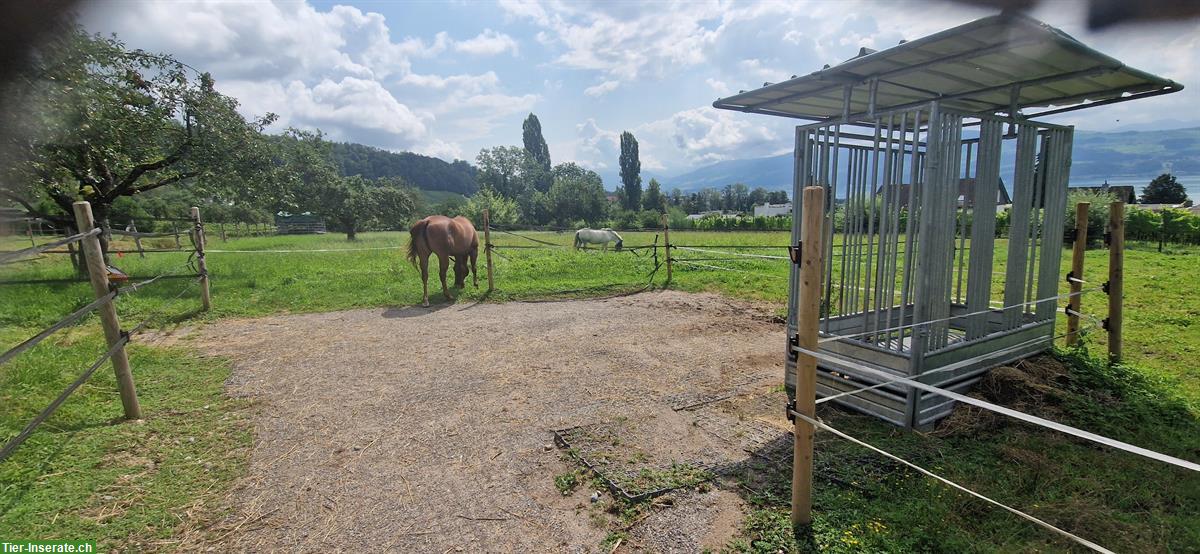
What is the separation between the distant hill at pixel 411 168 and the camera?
341 feet

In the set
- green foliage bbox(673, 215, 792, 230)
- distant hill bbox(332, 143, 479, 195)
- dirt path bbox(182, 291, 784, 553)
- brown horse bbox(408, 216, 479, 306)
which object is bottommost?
dirt path bbox(182, 291, 784, 553)

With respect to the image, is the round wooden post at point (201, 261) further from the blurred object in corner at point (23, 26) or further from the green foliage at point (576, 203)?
the green foliage at point (576, 203)

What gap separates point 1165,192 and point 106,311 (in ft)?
190

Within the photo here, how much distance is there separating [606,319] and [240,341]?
14.2 feet

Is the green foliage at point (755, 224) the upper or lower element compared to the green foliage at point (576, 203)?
lower

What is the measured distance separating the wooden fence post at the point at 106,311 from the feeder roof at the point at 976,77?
460cm

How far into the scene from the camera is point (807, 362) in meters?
2.32

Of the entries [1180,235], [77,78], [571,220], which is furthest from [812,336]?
[571,220]

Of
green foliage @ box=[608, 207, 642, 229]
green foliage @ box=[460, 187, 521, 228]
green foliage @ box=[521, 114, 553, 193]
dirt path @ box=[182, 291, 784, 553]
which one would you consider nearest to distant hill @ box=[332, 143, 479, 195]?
green foliage @ box=[521, 114, 553, 193]

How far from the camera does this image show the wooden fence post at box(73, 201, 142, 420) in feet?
10.9

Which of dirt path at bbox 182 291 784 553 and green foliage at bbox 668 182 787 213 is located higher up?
green foliage at bbox 668 182 787 213

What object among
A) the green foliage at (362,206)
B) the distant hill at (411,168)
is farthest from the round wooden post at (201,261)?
the distant hill at (411,168)

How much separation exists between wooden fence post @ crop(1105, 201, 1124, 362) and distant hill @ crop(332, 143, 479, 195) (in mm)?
104165

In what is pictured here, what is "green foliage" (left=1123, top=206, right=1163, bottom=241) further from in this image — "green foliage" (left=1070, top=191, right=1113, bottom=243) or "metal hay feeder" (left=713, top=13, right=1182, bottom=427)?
"metal hay feeder" (left=713, top=13, right=1182, bottom=427)
